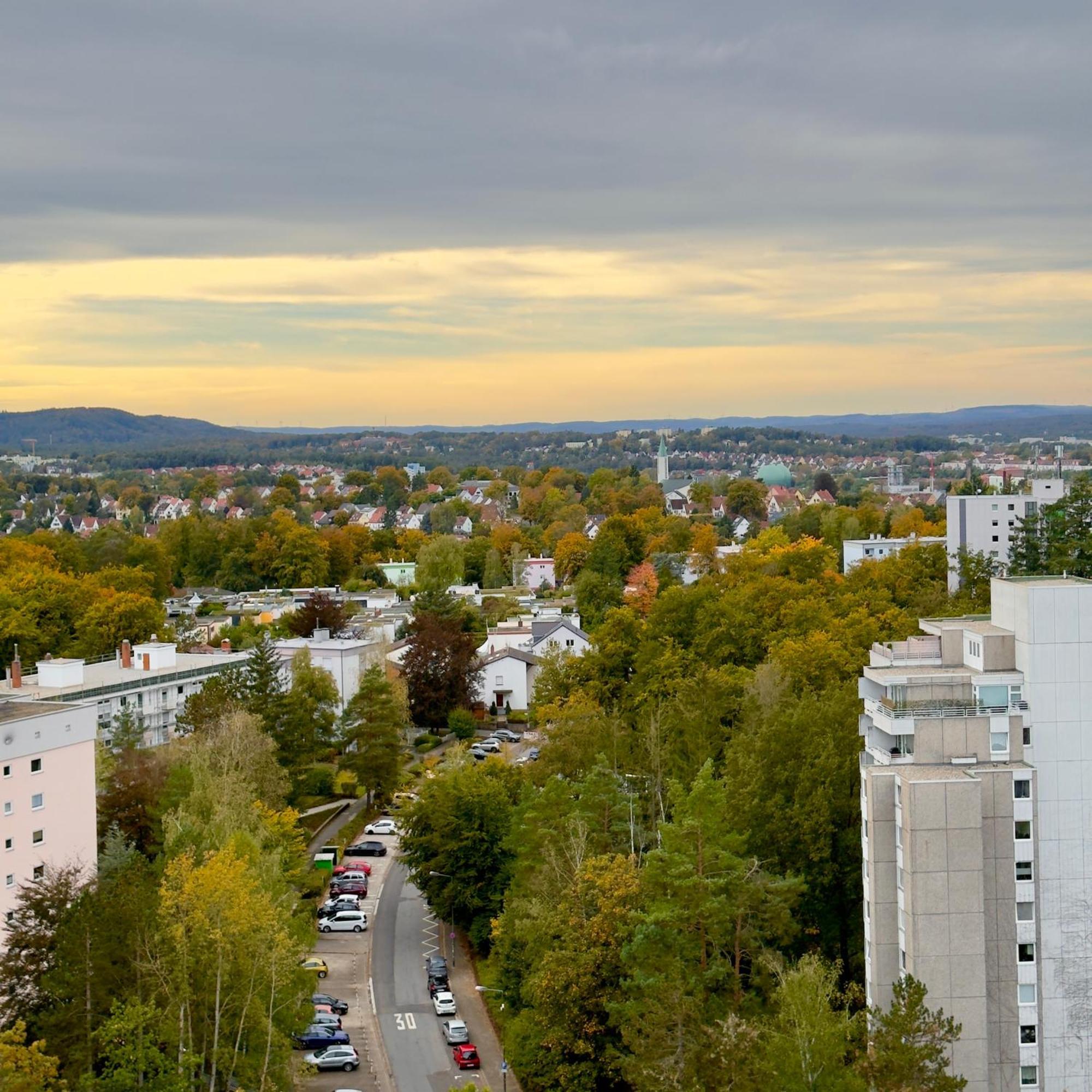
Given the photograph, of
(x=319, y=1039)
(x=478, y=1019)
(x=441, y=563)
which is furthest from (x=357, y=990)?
(x=441, y=563)

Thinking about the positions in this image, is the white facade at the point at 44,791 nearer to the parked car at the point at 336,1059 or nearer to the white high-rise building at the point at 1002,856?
the parked car at the point at 336,1059

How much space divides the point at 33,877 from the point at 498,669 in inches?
1399

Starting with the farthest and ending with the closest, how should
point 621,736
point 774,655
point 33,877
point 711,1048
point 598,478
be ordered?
point 598,478 → point 774,655 → point 621,736 → point 33,877 → point 711,1048

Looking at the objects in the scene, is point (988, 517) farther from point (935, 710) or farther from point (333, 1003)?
point (935, 710)

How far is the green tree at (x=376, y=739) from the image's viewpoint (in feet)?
154

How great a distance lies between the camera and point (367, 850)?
43562mm

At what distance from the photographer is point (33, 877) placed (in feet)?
98.2

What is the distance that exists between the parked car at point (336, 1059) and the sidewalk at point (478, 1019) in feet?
7.73

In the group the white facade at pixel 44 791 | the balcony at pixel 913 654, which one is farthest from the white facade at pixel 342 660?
the balcony at pixel 913 654

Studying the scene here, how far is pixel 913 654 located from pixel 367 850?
2257 cm

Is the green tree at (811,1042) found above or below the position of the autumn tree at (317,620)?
below

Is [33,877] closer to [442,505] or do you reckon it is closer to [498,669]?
[498,669]

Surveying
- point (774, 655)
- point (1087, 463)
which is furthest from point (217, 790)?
point (1087, 463)

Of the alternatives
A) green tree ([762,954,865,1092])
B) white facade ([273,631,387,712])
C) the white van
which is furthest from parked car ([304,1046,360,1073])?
white facade ([273,631,387,712])
